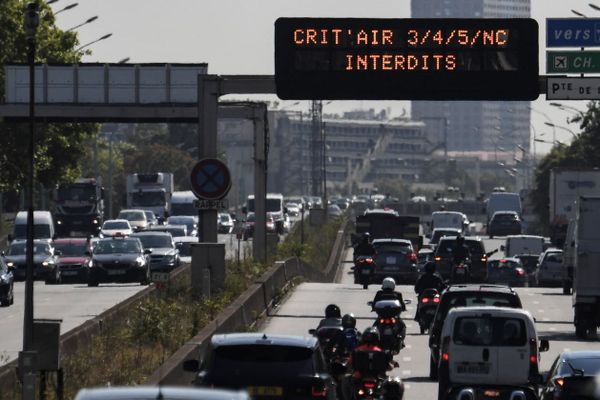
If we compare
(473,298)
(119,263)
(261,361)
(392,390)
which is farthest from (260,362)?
(119,263)

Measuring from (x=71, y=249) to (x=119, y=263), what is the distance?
622cm

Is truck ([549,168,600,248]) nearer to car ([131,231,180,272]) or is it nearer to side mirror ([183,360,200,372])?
car ([131,231,180,272])

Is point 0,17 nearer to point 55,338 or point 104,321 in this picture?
point 104,321

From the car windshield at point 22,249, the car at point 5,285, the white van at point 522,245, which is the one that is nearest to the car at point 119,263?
the car windshield at point 22,249

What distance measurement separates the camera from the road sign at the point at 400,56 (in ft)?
114

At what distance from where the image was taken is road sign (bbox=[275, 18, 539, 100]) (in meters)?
34.8

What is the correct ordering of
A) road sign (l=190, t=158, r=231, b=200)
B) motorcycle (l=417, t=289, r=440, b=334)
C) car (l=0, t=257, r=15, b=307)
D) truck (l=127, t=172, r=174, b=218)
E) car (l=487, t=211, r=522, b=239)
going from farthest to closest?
car (l=487, t=211, r=522, b=239)
truck (l=127, t=172, r=174, b=218)
car (l=0, t=257, r=15, b=307)
road sign (l=190, t=158, r=231, b=200)
motorcycle (l=417, t=289, r=440, b=334)

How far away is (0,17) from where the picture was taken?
7169 centimetres

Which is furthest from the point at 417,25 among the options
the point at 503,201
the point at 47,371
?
the point at 503,201

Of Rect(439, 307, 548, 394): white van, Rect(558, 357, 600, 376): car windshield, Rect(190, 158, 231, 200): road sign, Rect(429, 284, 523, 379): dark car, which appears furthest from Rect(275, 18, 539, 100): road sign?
Rect(558, 357, 600, 376): car windshield

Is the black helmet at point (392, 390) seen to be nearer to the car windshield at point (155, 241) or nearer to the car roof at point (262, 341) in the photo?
the car roof at point (262, 341)

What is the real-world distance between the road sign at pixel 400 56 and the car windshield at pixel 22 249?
90.0 ft

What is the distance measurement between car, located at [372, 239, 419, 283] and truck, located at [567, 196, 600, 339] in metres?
19.3

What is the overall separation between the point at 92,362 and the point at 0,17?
48733 millimetres
